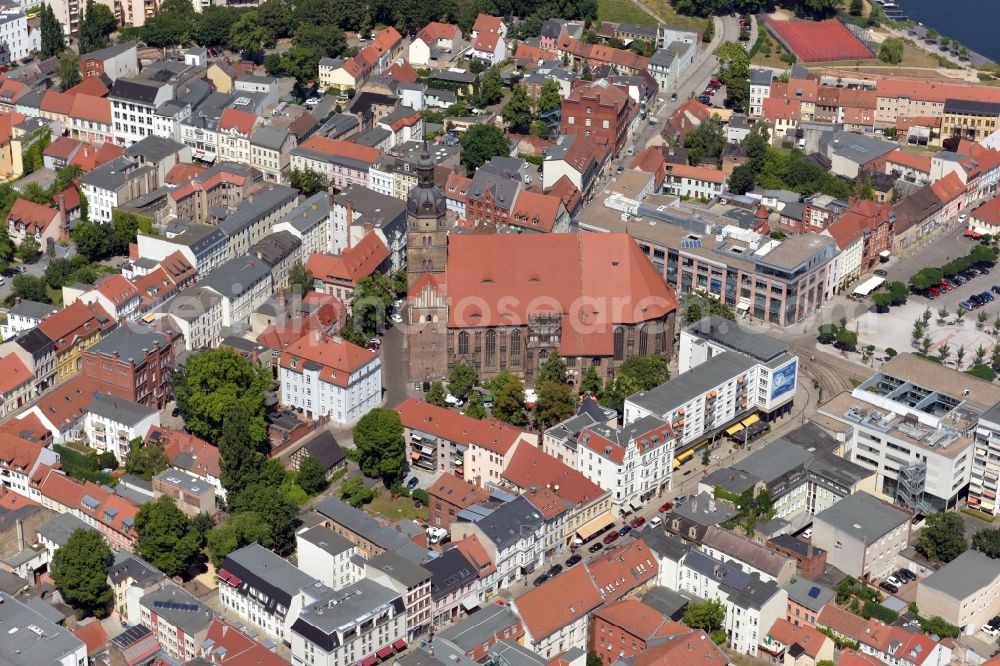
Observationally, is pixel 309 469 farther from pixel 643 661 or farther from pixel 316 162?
pixel 316 162

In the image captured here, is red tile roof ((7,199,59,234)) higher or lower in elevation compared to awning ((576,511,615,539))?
higher

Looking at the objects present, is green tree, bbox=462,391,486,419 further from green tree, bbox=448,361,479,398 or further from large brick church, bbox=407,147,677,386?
large brick church, bbox=407,147,677,386

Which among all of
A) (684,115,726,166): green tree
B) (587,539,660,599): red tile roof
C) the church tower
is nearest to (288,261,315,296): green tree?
the church tower

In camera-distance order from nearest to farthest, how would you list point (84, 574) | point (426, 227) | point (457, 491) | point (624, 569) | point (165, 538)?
point (84, 574) → point (624, 569) → point (165, 538) → point (457, 491) → point (426, 227)

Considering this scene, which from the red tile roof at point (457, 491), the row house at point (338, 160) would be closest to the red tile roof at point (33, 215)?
the row house at point (338, 160)

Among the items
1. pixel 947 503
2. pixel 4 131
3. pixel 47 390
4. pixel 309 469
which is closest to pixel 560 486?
pixel 309 469

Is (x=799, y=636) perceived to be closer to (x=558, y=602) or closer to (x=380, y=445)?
(x=558, y=602)

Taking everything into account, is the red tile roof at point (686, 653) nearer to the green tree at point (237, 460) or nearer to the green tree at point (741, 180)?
the green tree at point (237, 460)

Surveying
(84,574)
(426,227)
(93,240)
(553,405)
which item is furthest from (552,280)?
(84,574)
